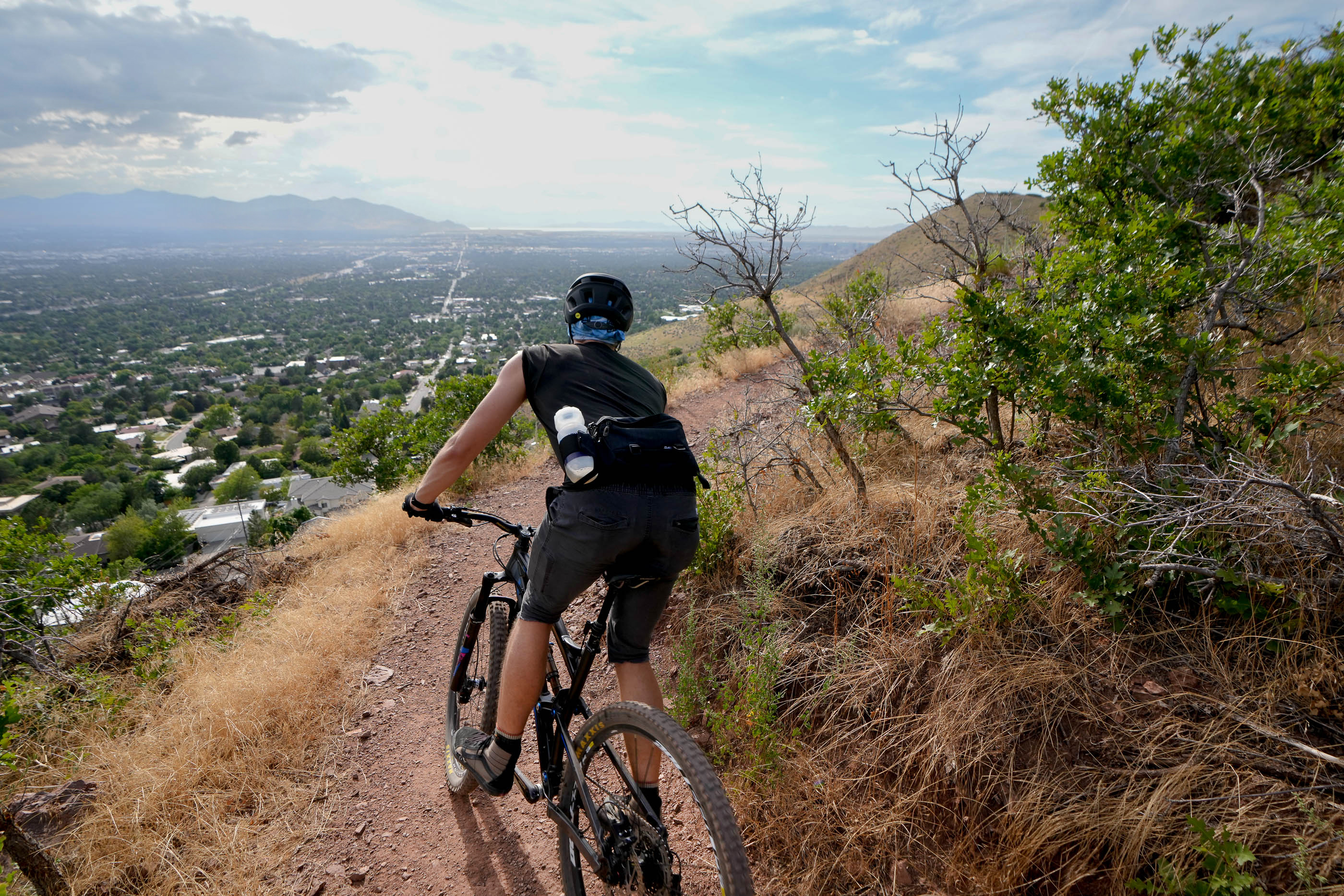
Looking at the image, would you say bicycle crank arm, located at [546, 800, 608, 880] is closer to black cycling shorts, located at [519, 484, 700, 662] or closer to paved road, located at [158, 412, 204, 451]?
black cycling shorts, located at [519, 484, 700, 662]

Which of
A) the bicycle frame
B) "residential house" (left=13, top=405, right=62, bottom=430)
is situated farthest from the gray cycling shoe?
"residential house" (left=13, top=405, right=62, bottom=430)

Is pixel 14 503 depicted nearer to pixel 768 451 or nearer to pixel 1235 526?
pixel 768 451

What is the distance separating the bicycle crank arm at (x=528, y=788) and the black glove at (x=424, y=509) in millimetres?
1232

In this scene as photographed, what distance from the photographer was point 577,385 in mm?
2486

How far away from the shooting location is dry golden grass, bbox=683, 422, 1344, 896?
2.03m

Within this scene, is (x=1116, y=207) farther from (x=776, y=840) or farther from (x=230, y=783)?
(x=230, y=783)

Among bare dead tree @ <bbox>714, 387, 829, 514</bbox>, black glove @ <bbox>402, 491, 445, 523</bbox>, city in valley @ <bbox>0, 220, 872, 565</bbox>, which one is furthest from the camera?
city in valley @ <bbox>0, 220, 872, 565</bbox>

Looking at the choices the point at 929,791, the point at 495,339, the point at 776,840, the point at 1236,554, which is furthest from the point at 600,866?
the point at 495,339

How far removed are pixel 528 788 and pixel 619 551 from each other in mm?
1398

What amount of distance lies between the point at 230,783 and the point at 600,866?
2.60 metres

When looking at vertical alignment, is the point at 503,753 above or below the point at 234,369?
above

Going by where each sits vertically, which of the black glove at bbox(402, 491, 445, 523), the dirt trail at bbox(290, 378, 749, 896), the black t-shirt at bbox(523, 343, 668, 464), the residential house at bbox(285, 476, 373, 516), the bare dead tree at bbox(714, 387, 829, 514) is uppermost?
the black t-shirt at bbox(523, 343, 668, 464)

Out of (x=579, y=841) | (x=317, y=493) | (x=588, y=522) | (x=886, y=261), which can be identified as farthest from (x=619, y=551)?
(x=886, y=261)

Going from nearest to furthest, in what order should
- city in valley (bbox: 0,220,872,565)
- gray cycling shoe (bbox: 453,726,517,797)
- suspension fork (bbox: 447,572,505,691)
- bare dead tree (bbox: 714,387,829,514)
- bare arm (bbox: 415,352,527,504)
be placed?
bare arm (bbox: 415,352,527,504), gray cycling shoe (bbox: 453,726,517,797), suspension fork (bbox: 447,572,505,691), bare dead tree (bbox: 714,387,829,514), city in valley (bbox: 0,220,872,565)
